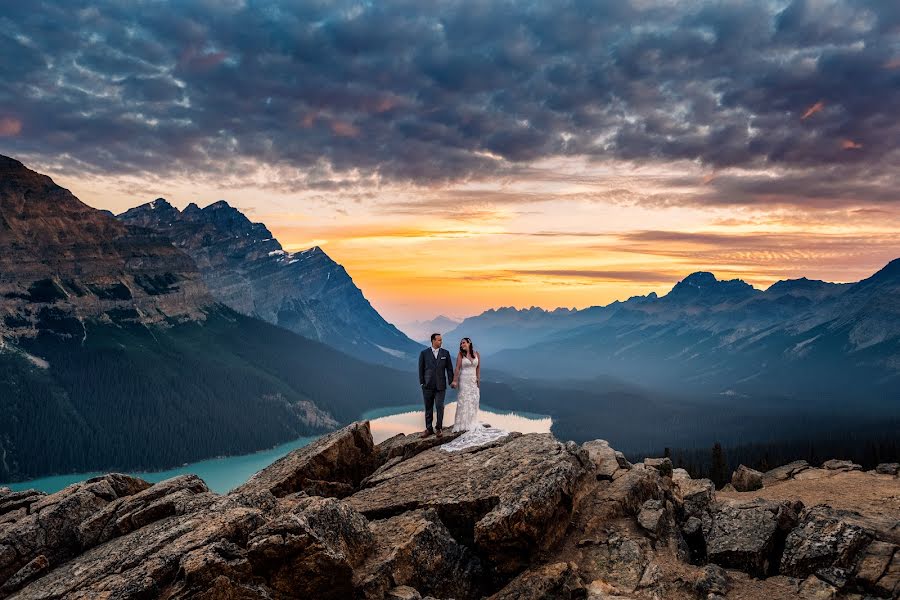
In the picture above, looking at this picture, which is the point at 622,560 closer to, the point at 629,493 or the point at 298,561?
the point at 629,493

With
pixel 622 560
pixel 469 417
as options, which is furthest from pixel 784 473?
pixel 622 560

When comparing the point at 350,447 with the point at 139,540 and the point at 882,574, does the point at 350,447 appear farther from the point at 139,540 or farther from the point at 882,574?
the point at 882,574

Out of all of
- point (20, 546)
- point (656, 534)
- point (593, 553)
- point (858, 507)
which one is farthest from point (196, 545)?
point (858, 507)

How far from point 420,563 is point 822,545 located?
1506 cm

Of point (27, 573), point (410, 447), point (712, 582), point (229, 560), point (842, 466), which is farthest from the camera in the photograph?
point (842, 466)

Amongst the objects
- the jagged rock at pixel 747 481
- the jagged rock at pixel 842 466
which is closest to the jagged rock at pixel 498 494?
the jagged rock at pixel 747 481

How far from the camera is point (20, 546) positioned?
2388cm

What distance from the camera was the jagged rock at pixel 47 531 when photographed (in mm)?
23453

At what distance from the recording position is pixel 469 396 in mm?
33062

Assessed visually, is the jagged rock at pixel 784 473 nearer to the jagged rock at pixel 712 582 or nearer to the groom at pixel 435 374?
the jagged rock at pixel 712 582

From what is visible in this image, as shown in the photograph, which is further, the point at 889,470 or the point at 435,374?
the point at 889,470

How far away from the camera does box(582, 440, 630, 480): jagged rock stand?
30.8 meters

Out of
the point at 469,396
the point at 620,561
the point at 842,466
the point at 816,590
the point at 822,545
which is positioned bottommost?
the point at 842,466

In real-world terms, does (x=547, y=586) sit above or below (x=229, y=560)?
below
